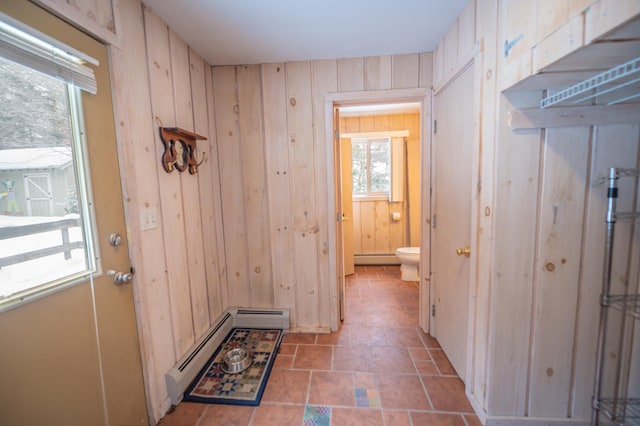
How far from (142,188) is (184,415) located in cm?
139

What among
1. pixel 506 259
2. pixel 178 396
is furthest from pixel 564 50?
pixel 178 396

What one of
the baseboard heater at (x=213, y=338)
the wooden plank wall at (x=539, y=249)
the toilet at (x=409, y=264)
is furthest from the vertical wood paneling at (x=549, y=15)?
the toilet at (x=409, y=264)

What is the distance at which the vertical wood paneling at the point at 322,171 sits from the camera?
2.20 metres

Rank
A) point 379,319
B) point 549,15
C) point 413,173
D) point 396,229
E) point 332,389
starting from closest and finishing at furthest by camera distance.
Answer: point 549,15
point 332,389
point 379,319
point 413,173
point 396,229

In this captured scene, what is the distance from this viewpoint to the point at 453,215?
183 cm

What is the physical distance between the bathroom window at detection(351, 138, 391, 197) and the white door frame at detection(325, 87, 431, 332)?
6.79ft

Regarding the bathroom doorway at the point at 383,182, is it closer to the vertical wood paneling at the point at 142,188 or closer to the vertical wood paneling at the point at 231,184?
the vertical wood paneling at the point at 231,184

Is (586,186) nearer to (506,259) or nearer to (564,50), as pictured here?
(506,259)

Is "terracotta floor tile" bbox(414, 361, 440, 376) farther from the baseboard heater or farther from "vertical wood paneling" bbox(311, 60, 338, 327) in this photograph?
the baseboard heater

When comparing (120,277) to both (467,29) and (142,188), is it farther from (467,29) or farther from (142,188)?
(467,29)

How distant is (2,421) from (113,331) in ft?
1.36

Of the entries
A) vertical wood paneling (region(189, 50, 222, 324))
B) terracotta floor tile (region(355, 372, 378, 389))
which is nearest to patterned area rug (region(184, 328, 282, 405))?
vertical wood paneling (region(189, 50, 222, 324))

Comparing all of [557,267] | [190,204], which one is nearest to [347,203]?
[190,204]

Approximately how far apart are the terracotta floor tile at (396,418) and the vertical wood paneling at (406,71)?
7.79 ft
